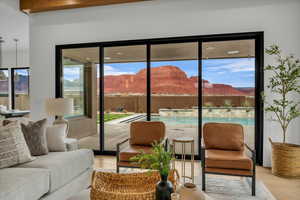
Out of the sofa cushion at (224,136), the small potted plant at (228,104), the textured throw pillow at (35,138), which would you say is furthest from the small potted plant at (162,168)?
the small potted plant at (228,104)

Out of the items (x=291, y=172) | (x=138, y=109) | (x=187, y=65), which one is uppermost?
(x=187, y=65)

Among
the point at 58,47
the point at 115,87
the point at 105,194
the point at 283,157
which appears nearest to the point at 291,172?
the point at 283,157

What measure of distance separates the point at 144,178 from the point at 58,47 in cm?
422

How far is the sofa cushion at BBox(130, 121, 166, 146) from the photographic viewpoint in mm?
3641

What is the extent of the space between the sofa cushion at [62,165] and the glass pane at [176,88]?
6.48 feet

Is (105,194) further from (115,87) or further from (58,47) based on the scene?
(58,47)

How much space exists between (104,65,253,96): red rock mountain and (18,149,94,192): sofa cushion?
2.03 m

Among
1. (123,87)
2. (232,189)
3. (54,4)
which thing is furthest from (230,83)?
(54,4)

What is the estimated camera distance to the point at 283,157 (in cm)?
335

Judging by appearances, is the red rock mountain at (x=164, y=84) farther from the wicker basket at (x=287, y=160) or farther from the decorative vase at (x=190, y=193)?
the decorative vase at (x=190, y=193)

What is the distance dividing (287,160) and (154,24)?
337cm

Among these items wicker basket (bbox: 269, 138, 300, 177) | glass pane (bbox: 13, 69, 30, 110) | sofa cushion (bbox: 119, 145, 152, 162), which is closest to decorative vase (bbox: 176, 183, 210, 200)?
sofa cushion (bbox: 119, 145, 152, 162)

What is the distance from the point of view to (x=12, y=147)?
2.31m

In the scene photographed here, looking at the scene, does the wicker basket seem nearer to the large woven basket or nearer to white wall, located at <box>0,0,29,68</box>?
the large woven basket
